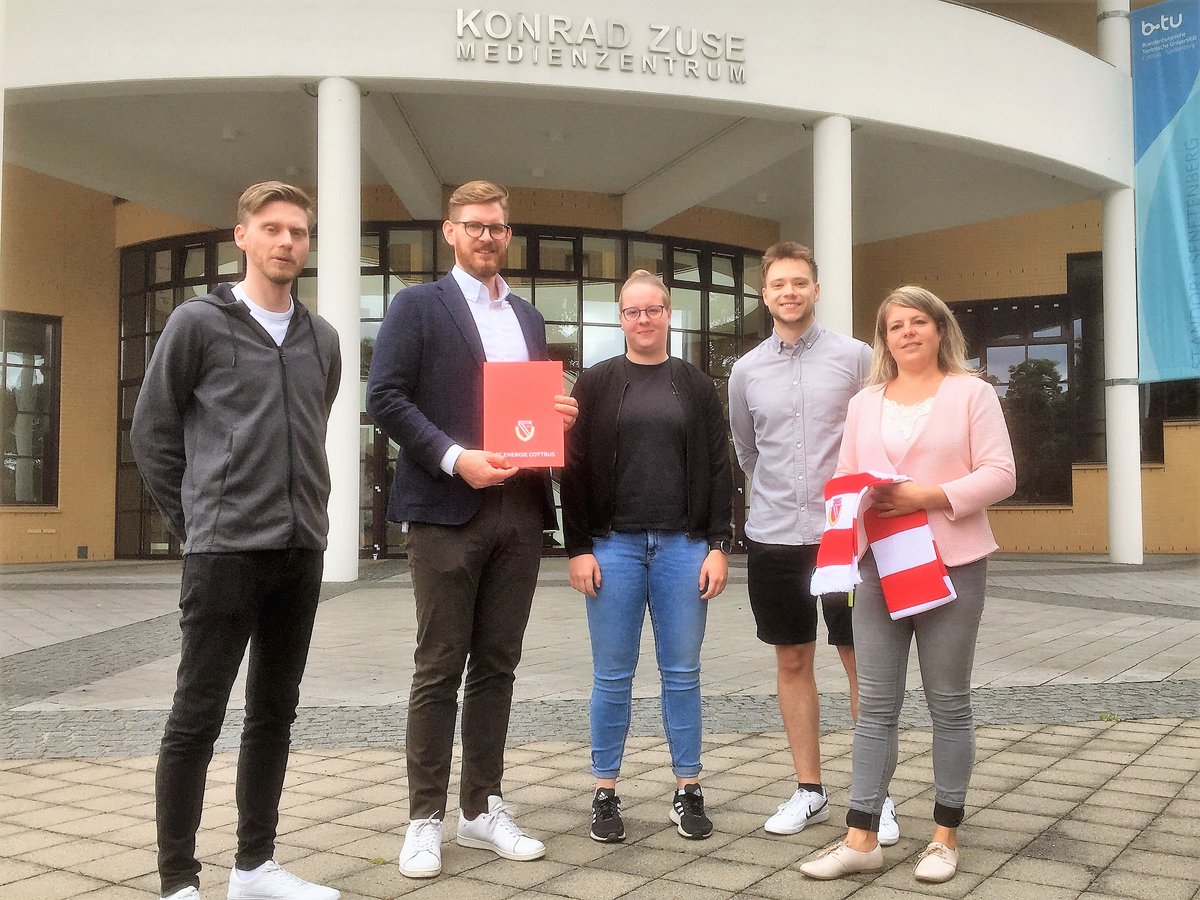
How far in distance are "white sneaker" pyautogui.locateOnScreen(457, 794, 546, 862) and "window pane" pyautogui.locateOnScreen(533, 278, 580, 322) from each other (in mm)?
13466

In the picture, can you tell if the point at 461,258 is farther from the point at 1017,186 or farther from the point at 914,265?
the point at 914,265

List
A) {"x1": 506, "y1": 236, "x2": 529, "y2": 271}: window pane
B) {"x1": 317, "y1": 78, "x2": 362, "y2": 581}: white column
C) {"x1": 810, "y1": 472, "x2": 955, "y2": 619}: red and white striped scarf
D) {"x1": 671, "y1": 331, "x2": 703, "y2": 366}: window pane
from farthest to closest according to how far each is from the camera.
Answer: {"x1": 671, "y1": 331, "x2": 703, "y2": 366}: window pane < {"x1": 506, "y1": 236, "x2": 529, "y2": 271}: window pane < {"x1": 317, "y1": 78, "x2": 362, "y2": 581}: white column < {"x1": 810, "y1": 472, "x2": 955, "y2": 619}: red and white striped scarf

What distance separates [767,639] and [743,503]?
553 inches

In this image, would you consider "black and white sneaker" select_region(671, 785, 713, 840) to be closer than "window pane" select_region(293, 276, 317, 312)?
Yes

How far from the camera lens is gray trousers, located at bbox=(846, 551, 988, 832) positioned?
322cm

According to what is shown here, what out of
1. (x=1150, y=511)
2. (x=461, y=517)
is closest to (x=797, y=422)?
(x=461, y=517)

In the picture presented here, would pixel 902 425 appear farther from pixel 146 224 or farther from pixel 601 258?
pixel 146 224

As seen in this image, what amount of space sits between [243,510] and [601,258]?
1448 centimetres

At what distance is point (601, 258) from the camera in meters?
17.0

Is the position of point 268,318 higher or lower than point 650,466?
higher

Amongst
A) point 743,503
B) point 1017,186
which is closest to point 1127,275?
point 1017,186

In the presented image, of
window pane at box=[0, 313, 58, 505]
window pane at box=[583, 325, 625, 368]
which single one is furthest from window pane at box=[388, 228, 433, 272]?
window pane at box=[0, 313, 58, 505]

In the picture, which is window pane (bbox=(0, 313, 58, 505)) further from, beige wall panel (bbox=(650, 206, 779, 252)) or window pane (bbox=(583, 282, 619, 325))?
beige wall panel (bbox=(650, 206, 779, 252))

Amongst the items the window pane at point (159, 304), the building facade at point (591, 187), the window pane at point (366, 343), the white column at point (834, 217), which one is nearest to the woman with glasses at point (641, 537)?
the building facade at point (591, 187)
